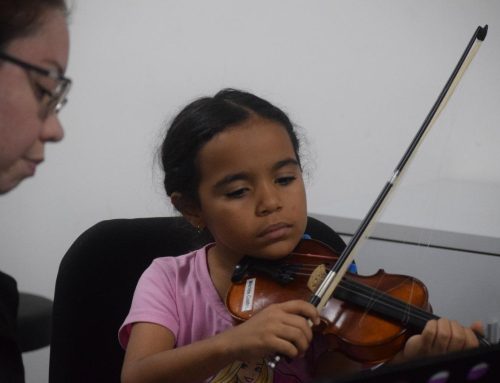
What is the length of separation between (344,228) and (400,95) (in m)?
0.38

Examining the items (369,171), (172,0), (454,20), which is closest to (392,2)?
(454,20)

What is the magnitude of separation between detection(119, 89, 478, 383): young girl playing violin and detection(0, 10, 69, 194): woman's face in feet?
0.87

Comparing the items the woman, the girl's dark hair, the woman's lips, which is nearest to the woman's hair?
the woman

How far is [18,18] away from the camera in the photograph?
1.38 ft

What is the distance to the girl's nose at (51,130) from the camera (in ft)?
1.51

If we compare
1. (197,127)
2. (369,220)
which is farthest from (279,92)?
(369,220)

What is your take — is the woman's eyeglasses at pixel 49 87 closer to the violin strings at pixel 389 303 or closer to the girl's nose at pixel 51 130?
the girl's nose at pixel 51 130

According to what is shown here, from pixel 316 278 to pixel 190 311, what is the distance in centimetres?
19

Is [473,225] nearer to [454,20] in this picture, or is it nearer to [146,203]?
[454,20]

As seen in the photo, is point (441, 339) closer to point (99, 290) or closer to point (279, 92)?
point (99, 290)

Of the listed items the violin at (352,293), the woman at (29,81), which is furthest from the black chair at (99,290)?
the woman at (29,81)

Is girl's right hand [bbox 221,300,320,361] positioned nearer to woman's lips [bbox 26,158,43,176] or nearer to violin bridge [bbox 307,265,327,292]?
violin bridge [bbox 307,265,327,292]

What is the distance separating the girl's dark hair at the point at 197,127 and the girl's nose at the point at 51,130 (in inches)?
10.4

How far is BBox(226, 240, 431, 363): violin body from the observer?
608 millimetres
